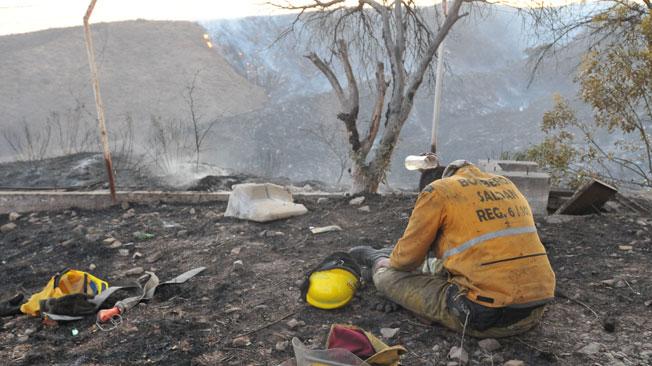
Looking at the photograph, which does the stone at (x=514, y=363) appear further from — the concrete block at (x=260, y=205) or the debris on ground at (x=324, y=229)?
the concrete block at (x=260, y=205)

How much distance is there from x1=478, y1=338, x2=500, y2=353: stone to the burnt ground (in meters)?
0.04

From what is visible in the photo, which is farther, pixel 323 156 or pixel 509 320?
pixel 323 156

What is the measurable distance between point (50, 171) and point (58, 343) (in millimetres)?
8000

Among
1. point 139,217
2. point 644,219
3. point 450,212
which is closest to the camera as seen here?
point 450,212

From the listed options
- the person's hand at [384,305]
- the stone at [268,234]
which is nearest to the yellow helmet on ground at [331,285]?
the person's hand at [384,305]

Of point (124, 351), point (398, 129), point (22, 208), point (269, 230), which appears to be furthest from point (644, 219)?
point (22, 208)

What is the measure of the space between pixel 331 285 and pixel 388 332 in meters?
0.51

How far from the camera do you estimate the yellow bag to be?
11.1ft

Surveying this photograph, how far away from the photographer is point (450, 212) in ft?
8.82

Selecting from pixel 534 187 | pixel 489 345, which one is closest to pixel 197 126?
pixel 534 187

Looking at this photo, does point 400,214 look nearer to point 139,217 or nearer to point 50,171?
point 139,217

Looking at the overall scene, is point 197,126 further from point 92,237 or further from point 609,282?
point 609,282

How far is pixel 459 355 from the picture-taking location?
2.66 meters

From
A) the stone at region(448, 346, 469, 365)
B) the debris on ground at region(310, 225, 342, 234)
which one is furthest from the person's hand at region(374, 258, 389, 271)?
the debris on ground at region(310, 225, 342, 234)
